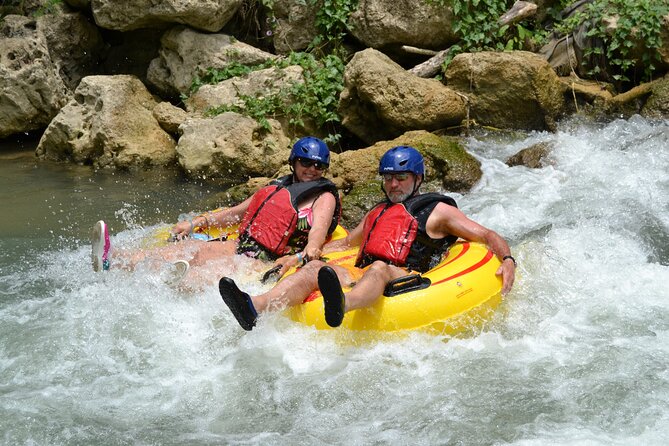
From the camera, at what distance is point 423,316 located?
14.7 ft

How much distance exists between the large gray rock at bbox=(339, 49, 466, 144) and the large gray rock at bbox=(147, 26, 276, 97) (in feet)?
6.37

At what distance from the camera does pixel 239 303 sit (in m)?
4.27

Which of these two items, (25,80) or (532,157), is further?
(25,80)

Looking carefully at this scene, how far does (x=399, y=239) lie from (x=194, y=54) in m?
6.51

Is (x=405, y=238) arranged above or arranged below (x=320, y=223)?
above

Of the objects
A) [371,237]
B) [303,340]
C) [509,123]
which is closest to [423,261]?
[371,237]

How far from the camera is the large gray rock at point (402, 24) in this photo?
9.90m

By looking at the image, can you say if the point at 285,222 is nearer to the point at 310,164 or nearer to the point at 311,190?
the point at 311,190

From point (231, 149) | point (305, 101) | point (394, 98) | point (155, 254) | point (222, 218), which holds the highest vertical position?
point (155, 254)

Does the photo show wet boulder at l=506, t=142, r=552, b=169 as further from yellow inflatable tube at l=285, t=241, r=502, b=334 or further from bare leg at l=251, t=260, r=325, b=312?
bare leg at l=251, t=260, r=325, b=312

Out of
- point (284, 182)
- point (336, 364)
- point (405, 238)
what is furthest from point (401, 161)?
point (336, 364)

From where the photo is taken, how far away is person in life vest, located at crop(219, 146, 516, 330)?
4.61 metres

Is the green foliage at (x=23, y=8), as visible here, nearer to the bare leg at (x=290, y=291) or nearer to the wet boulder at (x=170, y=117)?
the wet boulder at (x=170, y=117)

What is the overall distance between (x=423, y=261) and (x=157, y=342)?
187cm
